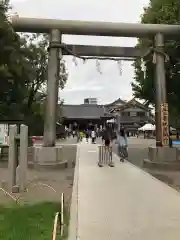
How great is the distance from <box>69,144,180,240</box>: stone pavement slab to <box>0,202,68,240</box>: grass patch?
1.40 ft

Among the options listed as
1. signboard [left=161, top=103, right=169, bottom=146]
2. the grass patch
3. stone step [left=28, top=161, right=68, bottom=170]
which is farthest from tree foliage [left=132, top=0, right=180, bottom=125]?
the grass patch

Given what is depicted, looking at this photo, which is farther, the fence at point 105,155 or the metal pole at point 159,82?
the metal pole at point 159,82

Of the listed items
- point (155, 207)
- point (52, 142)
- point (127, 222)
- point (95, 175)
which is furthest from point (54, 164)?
point (127, 222)

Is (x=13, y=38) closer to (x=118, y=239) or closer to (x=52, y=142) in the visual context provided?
(x=52, y=142)

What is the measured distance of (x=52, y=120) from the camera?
1602 centimetres

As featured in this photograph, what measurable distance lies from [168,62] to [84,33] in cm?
564

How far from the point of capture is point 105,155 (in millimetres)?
16125

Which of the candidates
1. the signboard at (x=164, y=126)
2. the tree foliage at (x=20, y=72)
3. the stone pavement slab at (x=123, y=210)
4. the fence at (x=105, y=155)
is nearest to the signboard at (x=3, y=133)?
the tree foliage at (x=20, y=72)

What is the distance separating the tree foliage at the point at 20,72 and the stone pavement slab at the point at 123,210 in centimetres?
864

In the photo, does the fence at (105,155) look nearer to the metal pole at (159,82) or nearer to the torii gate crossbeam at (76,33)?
the torii gate crossbeam at (76,33)

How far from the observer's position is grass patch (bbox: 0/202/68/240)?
209 inches

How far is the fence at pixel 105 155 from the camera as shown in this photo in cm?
1566

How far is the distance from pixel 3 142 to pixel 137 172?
8.80 metres

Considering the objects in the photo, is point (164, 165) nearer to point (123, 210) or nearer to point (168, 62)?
point (168, 62)
